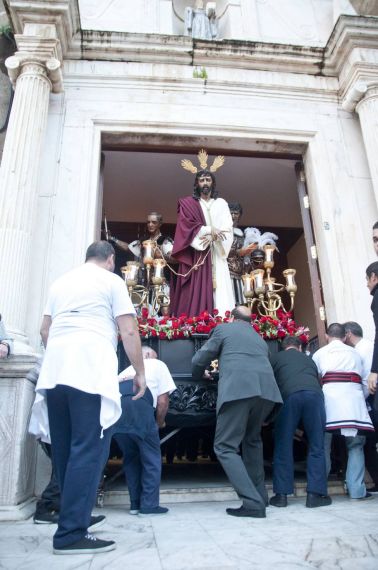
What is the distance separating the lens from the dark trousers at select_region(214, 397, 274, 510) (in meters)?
3.72

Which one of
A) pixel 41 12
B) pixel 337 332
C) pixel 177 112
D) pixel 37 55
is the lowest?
pixel 337 332

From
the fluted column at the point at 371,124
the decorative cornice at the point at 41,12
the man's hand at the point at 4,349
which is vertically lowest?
the man's hand at the point at 4,349

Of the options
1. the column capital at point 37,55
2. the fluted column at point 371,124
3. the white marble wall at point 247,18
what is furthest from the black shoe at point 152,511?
the white marble wall at point 247,18

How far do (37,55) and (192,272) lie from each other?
3.44 m

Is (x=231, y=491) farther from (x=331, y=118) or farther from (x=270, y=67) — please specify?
(x=270, y=67)

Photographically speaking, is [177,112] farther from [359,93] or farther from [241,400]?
[241,400]

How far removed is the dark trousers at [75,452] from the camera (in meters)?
2.47

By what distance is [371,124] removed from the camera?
6.74 m

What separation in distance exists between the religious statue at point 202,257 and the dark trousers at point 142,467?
2.69 meters

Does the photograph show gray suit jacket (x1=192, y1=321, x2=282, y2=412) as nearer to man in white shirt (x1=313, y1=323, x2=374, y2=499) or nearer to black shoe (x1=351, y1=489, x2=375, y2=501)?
man in white shirt (x1=313, y1=323, x2=374, y2=499)

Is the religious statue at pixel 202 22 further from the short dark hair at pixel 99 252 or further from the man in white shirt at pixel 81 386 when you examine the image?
the man in white shirt at pixel 81 386

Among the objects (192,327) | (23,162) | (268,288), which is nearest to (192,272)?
(268,288)

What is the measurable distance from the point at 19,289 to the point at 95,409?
2.97m

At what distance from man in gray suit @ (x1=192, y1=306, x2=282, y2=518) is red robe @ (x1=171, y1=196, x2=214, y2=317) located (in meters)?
2.38
